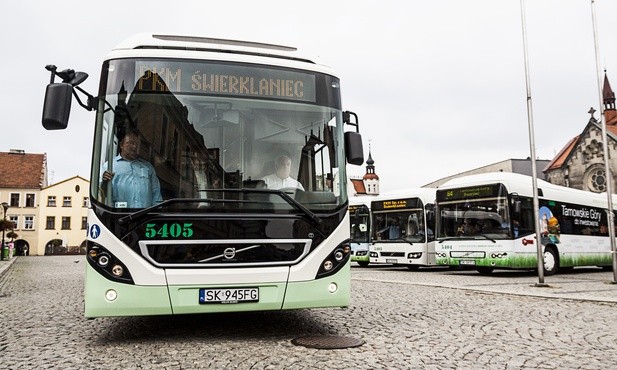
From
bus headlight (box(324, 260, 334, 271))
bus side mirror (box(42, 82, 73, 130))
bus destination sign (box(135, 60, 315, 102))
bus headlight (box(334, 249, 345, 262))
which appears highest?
bus destination sign (box(135, 60, 315, 102))

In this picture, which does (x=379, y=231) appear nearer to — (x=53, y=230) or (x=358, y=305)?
(x=358, y=305)

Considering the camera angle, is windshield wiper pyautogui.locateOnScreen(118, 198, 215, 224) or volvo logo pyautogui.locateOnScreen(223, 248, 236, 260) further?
volvo logo pyautogui.locateOnScreen(223, 248, 236, 260)

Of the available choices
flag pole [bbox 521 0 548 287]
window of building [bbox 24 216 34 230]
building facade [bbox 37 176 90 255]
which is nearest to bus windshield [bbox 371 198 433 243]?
flag pole [bbox 521 0 548 287]

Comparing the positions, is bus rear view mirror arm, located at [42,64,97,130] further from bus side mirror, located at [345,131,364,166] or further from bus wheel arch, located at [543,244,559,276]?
bus wheel arch, located at [543,244,559,276]

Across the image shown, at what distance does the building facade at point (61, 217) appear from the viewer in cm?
7044

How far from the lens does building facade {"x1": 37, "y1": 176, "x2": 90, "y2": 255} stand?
231 feet

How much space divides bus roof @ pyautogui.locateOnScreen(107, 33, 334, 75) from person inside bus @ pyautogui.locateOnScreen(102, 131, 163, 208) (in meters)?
1.01

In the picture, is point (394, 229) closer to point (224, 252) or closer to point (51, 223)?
point (224, 252)

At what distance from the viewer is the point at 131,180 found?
5797 millimetres

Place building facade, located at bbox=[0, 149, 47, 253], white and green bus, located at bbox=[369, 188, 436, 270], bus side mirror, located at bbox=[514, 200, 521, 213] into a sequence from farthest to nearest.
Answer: building facade, located at bbox=[0, 149, 47, 253] < white and green bus, located at bbox=[369, 188, 436, 270] < bus side mirror, located at bbox=[514, 200, 521, 213]

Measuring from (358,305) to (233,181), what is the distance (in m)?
4.34

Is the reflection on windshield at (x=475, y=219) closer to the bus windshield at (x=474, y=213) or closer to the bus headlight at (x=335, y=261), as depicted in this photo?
the bus windshield at (x=474, y=213)

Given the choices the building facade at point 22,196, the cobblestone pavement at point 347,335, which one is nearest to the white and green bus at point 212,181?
the cobblestone pavement at point 347,335

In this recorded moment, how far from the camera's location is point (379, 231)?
890 inches
